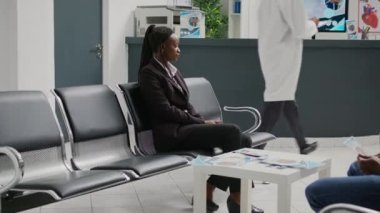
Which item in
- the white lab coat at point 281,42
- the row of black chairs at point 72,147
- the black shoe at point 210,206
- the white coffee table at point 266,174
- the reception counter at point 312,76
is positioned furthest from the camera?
the reception counter at point 312,76

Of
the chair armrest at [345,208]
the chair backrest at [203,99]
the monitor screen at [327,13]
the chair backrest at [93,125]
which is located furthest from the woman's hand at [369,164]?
the monitor screen at [327,13]

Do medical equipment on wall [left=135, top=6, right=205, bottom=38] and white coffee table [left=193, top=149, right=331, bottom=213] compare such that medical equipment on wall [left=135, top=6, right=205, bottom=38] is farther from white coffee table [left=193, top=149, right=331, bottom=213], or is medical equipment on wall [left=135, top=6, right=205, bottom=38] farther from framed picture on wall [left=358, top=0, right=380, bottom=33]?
framed picture on wall [left=358, top=0, right=380, bottom=33]

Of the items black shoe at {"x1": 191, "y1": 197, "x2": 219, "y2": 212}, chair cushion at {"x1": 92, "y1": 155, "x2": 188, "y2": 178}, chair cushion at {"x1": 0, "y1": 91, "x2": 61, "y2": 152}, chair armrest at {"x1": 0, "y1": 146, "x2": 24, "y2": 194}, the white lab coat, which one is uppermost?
the white lab coat

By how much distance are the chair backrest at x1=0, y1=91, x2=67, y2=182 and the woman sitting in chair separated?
748 millimetres

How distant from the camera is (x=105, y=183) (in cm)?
292

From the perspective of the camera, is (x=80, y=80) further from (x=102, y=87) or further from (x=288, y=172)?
(x=288, y=172)

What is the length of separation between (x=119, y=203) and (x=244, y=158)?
1.17 meters

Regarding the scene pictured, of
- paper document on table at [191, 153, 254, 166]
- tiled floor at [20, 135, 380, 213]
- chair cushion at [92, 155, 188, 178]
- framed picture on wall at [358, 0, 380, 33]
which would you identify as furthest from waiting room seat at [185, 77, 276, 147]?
framed picture on wall at [358, 0, 380, 33]

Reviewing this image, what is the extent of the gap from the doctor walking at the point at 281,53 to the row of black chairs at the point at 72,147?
155cm

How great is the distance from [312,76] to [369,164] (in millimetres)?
3446

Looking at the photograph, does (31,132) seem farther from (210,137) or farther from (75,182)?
(210,137)

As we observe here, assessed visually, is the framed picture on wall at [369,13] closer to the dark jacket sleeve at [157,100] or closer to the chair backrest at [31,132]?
the dark jacket sleeve at [157,100]

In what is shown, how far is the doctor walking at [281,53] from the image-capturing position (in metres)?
4.98

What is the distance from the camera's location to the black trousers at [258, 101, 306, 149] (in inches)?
199
